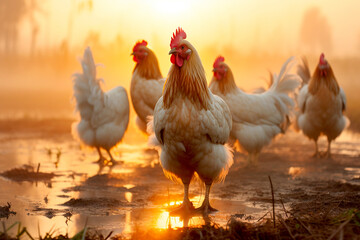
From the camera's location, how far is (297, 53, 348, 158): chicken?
9258 millimetres

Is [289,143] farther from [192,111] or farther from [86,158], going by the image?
[192,111]

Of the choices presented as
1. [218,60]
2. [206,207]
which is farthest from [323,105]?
[206,207]

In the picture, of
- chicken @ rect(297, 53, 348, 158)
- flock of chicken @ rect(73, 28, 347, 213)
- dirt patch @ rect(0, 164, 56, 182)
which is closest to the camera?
flock of chicken @ rect(73, 28, 347, 213)

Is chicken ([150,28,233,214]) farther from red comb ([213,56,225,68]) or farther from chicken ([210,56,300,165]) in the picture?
red comb ([213,56,225,68])

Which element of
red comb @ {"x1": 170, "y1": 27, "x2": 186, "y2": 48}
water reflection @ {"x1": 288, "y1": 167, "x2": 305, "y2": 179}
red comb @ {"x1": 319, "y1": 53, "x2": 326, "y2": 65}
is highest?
red comb @ {"x1": 319, "y1": 53, "x2": 326, "y2": 65}

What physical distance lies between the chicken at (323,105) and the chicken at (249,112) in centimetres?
92

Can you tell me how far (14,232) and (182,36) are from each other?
273 centimetres

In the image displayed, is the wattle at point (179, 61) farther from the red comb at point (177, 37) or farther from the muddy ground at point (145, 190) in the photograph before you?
the muddy ground at point (145, 190)

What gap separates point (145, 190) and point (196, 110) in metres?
2.00

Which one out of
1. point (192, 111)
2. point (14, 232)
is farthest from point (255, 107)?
point (14, 232)

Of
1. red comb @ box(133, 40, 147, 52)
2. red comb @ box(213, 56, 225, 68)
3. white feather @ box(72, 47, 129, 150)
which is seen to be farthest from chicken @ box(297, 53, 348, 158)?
white feather @ box(72, 47, 129, 150)

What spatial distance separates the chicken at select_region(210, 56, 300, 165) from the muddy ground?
53cm

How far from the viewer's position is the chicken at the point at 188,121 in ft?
16.5

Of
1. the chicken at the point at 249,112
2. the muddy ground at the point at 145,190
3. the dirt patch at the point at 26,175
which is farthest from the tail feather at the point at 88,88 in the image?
the chicken at the point at 249,112
